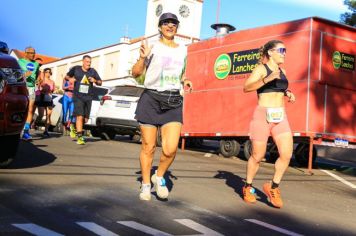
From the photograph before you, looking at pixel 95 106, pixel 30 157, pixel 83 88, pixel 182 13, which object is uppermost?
pixel 182 13

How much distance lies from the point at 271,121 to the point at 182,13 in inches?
2834

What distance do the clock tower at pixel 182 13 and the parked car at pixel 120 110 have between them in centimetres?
6203

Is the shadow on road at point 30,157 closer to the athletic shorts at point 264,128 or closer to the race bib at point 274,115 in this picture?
the athletic shorts at point 264,128

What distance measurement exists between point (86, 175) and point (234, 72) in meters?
5.72

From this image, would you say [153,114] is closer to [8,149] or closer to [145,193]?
[145,193]

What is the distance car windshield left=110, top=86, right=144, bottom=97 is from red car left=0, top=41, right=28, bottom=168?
6407 millimetres

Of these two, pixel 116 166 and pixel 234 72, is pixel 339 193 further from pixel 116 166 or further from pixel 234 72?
pixel 234 72

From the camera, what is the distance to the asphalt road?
405 centimetres

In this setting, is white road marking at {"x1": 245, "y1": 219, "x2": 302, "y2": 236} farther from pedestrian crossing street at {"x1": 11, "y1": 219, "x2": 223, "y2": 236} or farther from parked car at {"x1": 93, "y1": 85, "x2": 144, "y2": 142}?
parked car at {"x1": 93, "y1": 85, "x2": 144, "y2": 142}

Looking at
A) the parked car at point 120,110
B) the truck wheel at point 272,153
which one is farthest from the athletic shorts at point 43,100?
the truck wheel at point 272,153

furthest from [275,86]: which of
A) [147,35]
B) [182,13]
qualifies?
[182,13]

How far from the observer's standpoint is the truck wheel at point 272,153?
11.2 metres

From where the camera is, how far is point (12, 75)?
596 cm

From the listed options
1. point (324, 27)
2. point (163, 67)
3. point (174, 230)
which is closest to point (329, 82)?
point (324, 27)
